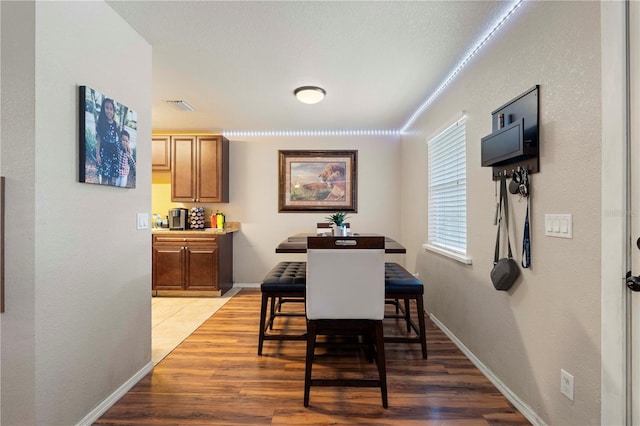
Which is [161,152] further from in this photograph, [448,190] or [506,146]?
[506,146]

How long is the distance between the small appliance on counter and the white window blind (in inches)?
140

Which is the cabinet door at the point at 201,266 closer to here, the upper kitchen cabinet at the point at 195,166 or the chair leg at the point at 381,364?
the upper kitchen cabinet at the point at 195,166

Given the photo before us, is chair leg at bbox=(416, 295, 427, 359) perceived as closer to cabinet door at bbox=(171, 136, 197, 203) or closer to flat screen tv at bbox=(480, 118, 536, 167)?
flat screen tv at bbox=(480, 118, 536, 167)

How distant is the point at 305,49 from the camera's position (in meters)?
2.27

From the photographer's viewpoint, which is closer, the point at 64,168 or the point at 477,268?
the point at 64,168

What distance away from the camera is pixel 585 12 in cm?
133

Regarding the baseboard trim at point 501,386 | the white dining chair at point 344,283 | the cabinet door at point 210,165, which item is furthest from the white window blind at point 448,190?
the cabinet door at point 210,165

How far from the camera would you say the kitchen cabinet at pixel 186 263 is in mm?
4125

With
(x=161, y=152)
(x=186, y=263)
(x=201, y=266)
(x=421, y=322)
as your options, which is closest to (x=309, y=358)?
(x=421, y=322)

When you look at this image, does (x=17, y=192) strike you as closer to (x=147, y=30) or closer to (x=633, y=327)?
(x=147, y=30)

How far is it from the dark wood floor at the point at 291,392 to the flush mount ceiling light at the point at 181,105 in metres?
2.59

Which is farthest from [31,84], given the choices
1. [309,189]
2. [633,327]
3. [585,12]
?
[309,189]

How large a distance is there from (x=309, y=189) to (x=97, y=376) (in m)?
3.44

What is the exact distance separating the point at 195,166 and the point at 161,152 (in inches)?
21.6
